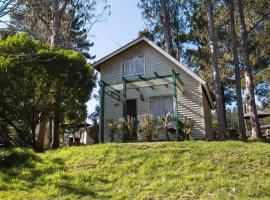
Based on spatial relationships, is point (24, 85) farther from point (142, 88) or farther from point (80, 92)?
point (142, 88)

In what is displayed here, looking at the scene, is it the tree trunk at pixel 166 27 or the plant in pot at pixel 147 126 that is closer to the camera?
the plant in pot at pixel 147 126

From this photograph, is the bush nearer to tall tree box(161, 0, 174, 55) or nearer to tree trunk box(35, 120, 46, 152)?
tree trunk box(35, 120, 46, 152)

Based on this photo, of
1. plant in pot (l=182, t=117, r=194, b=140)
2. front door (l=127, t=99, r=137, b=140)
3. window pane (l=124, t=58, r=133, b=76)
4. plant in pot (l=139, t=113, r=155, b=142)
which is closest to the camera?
plant in pot (l=139, t=113, r=155, b=142)

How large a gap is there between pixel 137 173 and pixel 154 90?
984cm

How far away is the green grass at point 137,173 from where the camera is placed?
8727 millimetres

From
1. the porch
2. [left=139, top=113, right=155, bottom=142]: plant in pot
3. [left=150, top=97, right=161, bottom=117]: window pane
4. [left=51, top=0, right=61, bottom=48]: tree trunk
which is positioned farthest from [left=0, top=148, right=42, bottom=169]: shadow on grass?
[left=150, top=97, right=161, bottom=117]: window pane

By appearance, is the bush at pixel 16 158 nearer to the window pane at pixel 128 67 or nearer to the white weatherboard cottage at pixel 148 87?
the white weatherboard cottage at pixel 148 87

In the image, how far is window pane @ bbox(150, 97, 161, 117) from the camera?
19.4m

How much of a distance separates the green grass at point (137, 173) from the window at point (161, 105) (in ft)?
20.3

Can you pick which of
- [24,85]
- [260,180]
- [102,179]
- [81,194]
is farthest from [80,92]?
[260,180]

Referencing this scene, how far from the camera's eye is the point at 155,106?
64.3 ft

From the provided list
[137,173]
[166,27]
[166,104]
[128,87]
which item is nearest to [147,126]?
[166,104]

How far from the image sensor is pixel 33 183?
9477 millimetres

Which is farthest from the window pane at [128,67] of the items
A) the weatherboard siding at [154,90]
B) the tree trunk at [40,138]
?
the tree trunk at [40,138]
